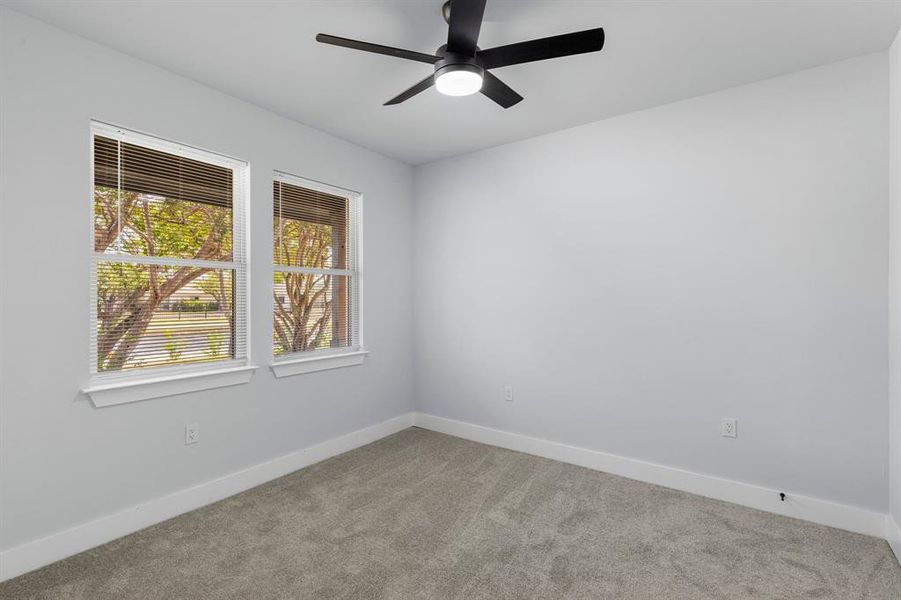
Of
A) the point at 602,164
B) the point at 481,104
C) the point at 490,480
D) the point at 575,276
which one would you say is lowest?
the point at 490,480

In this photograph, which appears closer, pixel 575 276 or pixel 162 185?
pixel 162 185

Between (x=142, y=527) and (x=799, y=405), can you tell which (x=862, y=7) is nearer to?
(x=799, y=405)

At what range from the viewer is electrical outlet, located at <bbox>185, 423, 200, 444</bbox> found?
8.52ft

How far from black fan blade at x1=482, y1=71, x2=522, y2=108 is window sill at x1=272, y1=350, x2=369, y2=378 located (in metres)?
2.28

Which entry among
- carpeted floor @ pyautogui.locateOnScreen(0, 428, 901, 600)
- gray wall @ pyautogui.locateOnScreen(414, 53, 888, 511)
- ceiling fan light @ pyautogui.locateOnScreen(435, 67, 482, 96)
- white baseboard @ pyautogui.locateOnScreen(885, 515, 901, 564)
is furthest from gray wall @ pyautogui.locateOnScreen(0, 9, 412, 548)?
white baseboard @ pyautogui.locateOnScreen(885, 515, 901, 564)

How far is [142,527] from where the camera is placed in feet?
7.79

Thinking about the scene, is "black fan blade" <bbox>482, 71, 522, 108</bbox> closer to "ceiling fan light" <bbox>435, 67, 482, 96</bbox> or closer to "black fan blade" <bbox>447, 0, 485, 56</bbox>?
"ceiling fan light" <bbox>435, 67, 482, 96</bbox>

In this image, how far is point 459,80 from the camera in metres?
1.99

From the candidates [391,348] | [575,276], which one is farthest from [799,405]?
[391,348]

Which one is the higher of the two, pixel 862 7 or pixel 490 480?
pixel 862 7

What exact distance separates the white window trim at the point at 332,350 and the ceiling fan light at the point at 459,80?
1668 millimetres

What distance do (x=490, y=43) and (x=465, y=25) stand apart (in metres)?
0.62

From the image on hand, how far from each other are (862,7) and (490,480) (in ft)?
10.6

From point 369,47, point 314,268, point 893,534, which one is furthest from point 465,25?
point 893,534
